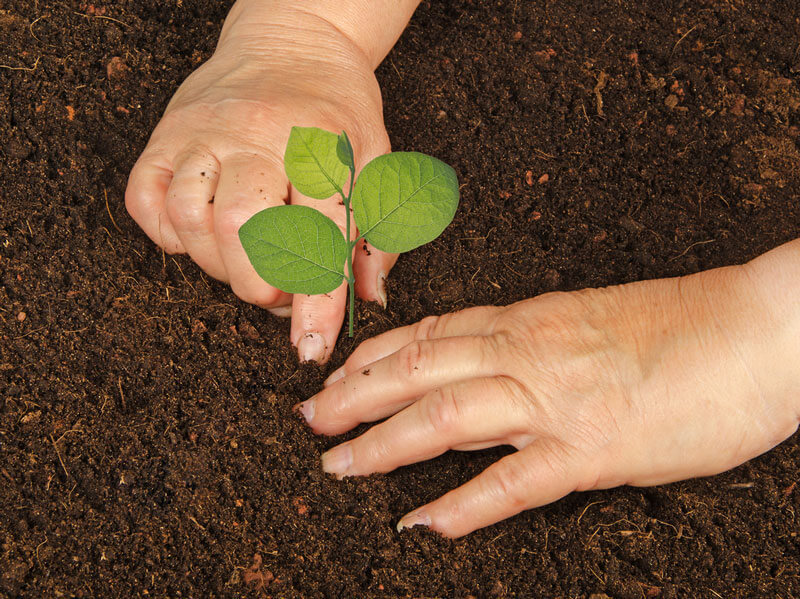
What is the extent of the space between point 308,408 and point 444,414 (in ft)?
0.76

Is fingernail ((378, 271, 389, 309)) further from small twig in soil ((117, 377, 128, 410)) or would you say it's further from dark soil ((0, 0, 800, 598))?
small twig in soil ((117, 377, 128, 410))

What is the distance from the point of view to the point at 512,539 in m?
1.10

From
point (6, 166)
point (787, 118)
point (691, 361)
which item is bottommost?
point (6, 166)

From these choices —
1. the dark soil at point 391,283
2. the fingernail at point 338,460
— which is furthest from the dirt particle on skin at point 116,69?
the fingernail at point 338,460

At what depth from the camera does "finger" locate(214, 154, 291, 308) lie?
1.18m

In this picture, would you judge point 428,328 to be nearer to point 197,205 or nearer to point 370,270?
point 370,270

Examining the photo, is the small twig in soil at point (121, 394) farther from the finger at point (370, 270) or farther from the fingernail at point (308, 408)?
the finger at point (370, 270)

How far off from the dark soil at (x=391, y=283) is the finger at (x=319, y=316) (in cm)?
3

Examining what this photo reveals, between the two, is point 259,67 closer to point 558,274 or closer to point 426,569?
point 558,274

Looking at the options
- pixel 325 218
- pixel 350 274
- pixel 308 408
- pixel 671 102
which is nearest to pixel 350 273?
pixel 350 274

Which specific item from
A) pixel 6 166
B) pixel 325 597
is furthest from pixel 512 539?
pixel 6 166

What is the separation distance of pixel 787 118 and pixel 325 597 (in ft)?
4.44

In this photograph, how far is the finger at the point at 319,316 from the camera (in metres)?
1.22

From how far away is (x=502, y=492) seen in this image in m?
1.06
